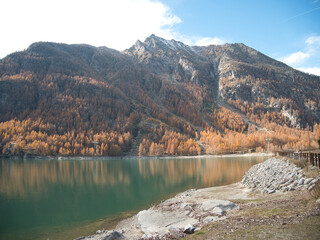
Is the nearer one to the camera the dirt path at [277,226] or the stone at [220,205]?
the dirt path at [277,226]

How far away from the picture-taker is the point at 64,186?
44.9 metres

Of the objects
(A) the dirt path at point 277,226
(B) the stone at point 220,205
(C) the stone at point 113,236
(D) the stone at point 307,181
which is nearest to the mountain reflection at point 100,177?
(B) the stone at point 220,205

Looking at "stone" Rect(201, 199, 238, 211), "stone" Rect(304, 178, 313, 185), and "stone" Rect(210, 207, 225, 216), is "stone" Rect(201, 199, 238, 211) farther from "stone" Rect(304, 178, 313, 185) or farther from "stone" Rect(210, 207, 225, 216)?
"stone" Rect(304, 178, 313, 185)

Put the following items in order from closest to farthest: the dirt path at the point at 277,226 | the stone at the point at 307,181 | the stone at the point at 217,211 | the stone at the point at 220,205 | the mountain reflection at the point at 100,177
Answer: the dirt path at the point at 277,226
the stone at the point at 217,211
the stone at the point at 220,205
the stone at the point at 307,181
the mountain reflection at the point at 100,177

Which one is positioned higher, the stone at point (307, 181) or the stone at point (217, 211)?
the stone at point (307, 181)

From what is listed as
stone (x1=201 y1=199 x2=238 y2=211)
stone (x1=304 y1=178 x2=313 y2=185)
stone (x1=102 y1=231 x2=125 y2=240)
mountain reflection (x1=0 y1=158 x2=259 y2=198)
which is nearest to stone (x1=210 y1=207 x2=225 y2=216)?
stone (x1=201 y1=199 x2=238 y2=211)

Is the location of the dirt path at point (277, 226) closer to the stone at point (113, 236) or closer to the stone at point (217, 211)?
the stone at point (217, 211)

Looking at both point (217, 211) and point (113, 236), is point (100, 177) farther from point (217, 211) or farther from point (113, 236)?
point (217, 211)

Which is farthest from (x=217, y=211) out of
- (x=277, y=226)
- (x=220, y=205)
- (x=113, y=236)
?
(x=113, y=236)

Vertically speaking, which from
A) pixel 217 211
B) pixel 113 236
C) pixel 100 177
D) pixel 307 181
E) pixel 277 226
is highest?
pixel 277 226

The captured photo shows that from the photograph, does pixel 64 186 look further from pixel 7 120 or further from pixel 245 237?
pixel 7 120

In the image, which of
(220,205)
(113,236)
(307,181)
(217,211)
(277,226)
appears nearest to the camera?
(277,226)

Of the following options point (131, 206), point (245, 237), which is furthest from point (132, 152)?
point (245, 237)

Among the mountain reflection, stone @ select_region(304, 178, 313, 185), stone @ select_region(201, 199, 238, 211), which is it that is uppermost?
stone @ select_region(304, 178, 313, 185)
